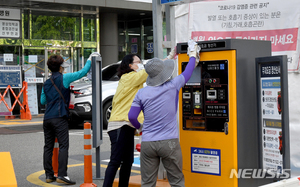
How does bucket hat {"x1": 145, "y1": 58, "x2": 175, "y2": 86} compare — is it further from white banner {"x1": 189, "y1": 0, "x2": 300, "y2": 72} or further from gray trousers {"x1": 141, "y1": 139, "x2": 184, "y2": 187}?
white banner {"x1": 189, "y1": 0, "x2": 300, "y2": 72}

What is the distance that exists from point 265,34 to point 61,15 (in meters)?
14.3

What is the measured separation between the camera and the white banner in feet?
17.6

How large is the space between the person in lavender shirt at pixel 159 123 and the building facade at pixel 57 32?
12.8 meters

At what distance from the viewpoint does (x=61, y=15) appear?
18516 mm

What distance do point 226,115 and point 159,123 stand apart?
2.45 feet

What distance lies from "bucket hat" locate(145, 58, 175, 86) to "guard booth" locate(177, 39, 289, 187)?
→ 0.50 metres

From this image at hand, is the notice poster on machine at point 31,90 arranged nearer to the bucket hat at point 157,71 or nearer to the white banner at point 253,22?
the white banner at point 253,22

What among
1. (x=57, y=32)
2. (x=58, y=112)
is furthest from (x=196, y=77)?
(x=57, y=32)

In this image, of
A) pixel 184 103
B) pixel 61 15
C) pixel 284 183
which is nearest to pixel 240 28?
pixel 184 103

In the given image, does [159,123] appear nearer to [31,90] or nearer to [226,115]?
[226,115]

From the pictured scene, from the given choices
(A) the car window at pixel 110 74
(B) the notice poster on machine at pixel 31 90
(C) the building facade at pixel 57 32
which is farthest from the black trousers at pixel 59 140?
(B) the notice poster on machine at pixel 31 90

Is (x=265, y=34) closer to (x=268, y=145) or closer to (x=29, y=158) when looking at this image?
(x=268, y=145)

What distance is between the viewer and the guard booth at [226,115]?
4438 millimetres

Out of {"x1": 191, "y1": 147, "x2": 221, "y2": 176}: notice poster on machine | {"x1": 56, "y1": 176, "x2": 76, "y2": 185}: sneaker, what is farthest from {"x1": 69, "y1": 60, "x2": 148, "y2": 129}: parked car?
{"x1": 191, "y1": 147, "x2": 221, "y2": 176}: notice poster on machine
